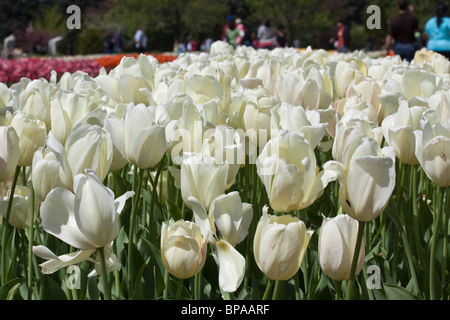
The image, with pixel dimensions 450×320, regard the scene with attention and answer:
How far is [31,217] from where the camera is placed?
5.62 feet

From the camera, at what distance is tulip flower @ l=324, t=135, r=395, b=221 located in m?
1.27

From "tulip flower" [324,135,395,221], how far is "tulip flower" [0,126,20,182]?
79 cm

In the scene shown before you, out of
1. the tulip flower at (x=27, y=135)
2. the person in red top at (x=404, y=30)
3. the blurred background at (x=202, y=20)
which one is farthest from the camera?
the blurred background at (x=202, y=20)

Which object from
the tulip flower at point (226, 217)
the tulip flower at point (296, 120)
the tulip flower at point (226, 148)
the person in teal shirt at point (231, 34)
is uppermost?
the person in teal shirt at point (231, 34)

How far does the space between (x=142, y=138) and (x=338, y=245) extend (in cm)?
53

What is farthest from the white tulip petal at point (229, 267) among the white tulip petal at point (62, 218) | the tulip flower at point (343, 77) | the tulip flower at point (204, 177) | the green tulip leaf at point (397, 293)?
the tulip flower at point (343, 77)

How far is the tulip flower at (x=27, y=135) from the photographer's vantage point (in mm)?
1656

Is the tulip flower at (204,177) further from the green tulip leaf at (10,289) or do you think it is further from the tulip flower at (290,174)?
the green tulip leaf at (10,289)

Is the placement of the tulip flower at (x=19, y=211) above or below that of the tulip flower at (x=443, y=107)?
below

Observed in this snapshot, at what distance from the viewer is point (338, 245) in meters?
1.31

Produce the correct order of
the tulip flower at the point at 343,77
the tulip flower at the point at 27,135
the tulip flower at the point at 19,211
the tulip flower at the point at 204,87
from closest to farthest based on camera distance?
the tulip flower at the point at 27,135 < the tulip flower at the point at 19,211 < the tulip flower at the point at 204,87 < the tulip flower at the point at 343,77

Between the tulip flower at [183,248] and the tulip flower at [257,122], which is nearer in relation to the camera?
the tulip flower at [183,248]

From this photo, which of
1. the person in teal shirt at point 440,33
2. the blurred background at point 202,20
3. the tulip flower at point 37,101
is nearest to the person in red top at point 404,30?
the person in teal shirt at point 440,33
